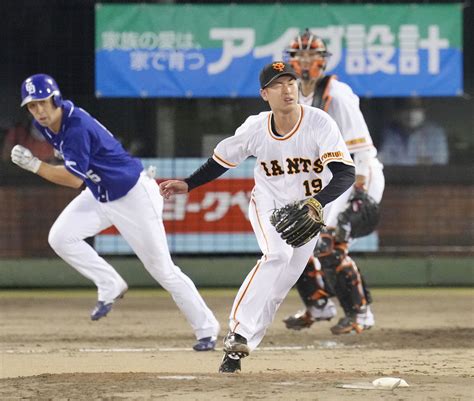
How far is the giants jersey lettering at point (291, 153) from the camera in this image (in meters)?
7.94

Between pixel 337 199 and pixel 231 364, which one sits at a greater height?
pixel 337 199

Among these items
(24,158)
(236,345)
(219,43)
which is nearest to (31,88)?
(24,158)

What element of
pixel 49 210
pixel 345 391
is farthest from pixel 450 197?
pixel 345 391

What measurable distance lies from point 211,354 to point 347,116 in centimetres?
206

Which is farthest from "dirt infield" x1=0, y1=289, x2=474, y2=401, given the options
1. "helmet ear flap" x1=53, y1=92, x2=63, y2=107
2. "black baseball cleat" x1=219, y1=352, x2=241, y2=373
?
"helmet ear flap" x1=53, y1=92, x2=63, y2=107

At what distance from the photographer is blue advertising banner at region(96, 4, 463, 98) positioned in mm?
13672

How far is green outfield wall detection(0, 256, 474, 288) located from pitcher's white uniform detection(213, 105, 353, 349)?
5891 mm

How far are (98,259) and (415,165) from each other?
5.04m

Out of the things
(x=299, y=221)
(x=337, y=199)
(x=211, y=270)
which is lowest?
(x=211, y=270)

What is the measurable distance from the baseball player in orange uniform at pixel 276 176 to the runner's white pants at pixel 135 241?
1.27m

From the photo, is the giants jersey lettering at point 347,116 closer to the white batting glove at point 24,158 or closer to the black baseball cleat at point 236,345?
the white batting glove at point 24,158

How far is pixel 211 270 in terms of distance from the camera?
46.8 ft

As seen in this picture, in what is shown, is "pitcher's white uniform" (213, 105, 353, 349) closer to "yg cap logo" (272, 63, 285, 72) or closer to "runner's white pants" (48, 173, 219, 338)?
"yg cap logo" (272, 63, 285, 72)

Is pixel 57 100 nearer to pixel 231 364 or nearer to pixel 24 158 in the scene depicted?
pixel 24 158
